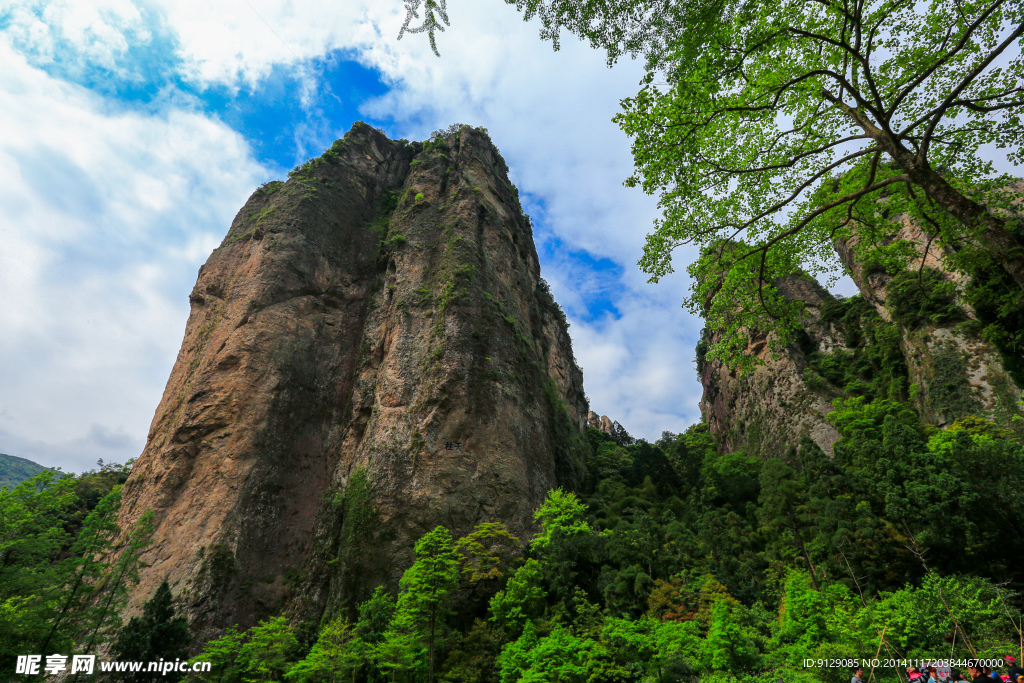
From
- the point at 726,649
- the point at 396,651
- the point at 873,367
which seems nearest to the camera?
the point at 726,649

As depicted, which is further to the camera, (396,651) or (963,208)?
(396,651)

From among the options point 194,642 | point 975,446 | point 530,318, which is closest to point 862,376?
point 975,446

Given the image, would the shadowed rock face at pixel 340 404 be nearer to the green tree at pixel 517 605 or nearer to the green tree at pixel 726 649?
the green tree at pixel 517 605

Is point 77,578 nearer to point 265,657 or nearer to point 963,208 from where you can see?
point 265,657

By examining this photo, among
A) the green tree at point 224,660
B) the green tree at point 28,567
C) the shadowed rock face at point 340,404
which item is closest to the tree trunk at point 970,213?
the shadowed rock face at point 340,404

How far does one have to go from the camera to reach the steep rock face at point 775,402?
3825cm

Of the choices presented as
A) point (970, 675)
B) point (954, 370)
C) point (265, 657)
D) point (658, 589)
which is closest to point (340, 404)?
point (265, 657)

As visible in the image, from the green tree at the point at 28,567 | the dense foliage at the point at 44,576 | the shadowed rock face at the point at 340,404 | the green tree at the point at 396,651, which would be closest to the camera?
the green tree at the point at 28,567

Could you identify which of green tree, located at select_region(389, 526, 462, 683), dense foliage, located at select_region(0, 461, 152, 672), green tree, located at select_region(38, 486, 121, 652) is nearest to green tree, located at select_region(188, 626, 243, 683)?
dense foliage, located at select_region(0, 461, 152, 672)

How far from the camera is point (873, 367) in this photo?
3869 centimetres

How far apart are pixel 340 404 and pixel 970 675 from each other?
27530mm

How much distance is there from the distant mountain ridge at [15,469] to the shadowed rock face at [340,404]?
80.0 metres

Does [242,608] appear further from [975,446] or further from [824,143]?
[975,446]

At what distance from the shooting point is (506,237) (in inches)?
1412
